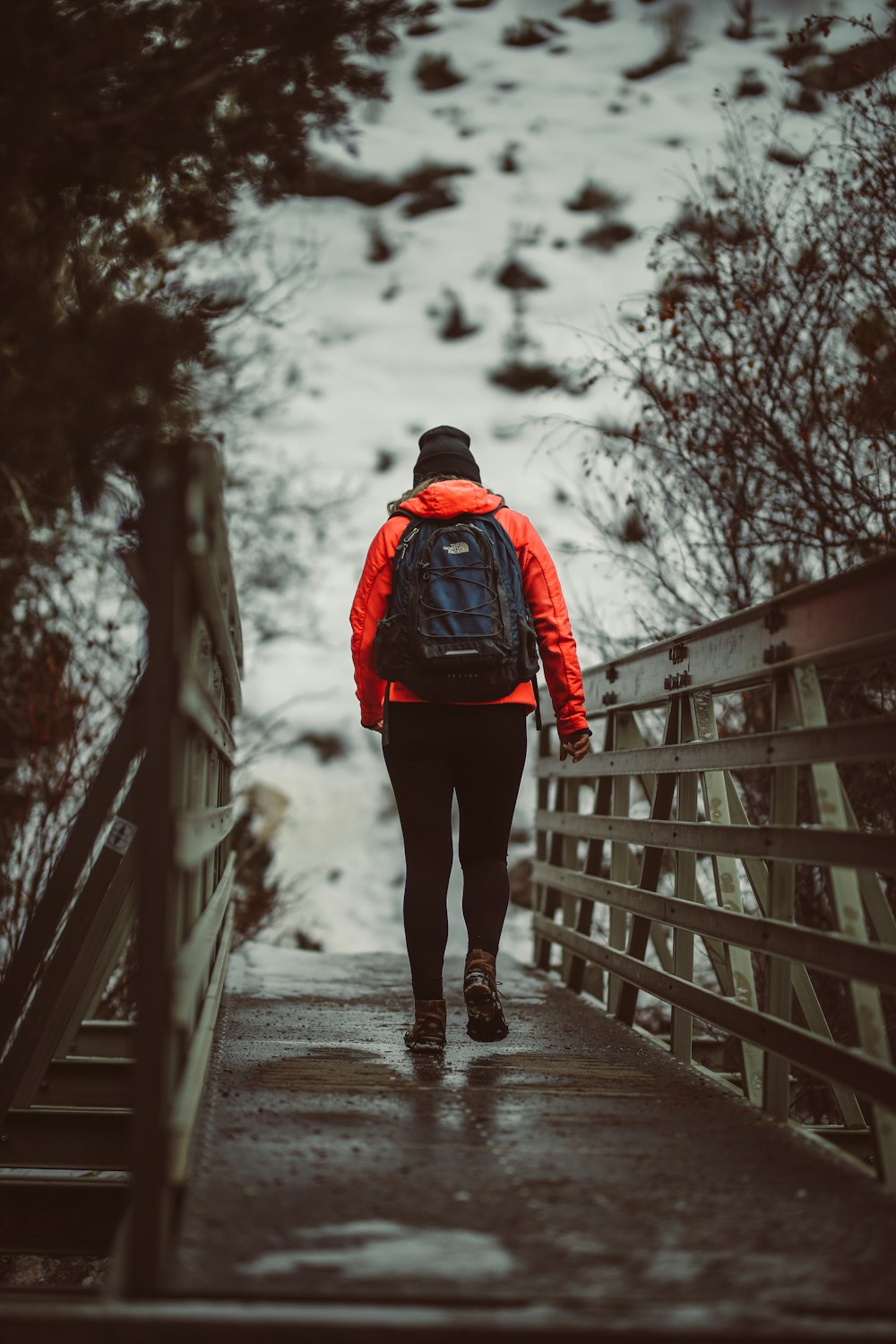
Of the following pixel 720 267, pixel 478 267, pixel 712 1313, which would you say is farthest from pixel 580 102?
pixel 712 1313

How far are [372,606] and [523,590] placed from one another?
47 centimetres

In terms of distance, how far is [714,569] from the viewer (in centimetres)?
777

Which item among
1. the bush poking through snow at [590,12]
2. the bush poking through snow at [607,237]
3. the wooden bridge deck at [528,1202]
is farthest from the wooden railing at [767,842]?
the bush poking through snow at [590,12]

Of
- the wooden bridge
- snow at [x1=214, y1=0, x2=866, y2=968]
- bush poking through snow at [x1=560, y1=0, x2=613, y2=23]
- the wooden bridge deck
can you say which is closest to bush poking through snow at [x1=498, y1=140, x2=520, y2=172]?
snow at [x1=214, y1=0, x2=866, y2=968]

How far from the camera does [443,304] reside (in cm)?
2964

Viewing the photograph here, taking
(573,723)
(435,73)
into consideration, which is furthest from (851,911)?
(435,73)

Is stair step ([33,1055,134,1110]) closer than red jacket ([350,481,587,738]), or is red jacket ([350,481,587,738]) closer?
red jacket ([350,481,587,738])

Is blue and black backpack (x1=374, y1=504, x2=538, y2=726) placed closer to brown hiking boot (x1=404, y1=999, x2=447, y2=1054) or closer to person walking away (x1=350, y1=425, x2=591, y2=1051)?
person walking away (x1=350, y1=425, x2=591, y2=1051)

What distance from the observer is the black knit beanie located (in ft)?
14.2

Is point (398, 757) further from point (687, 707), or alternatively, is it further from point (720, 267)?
point (720, 267)

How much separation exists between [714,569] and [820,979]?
2.27 m

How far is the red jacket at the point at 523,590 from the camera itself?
4.16 meters

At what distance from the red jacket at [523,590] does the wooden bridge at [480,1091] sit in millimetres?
346

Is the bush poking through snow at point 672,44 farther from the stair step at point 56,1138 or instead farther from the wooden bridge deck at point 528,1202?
the wooden bridge deck at point 528,1202
